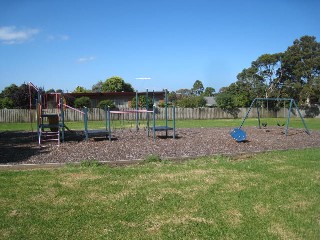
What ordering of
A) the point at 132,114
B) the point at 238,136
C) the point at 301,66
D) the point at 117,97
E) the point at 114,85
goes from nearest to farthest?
the point at 238,136
the point at 132,114
the point at 117,97
the point at 301,66
the point at 114,85

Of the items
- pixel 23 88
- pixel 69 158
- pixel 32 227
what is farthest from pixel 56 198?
pixel 23 88

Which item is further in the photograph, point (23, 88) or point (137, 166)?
point (23, 88)

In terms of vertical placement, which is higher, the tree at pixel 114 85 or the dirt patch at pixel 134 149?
the tree at pixel 114 85

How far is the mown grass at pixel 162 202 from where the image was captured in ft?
15.7

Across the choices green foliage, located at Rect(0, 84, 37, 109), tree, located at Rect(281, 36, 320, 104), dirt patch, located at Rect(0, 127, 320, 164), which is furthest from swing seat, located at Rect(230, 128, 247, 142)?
tree, located at Rect(281, 36, 320, 104)

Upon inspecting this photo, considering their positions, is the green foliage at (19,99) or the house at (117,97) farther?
the house at (117,97)

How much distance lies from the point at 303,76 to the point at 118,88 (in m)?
34.9

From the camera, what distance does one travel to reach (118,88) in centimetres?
7069

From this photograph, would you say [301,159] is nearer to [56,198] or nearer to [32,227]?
[56,198]

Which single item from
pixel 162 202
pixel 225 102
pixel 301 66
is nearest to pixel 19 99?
pixel 225 102

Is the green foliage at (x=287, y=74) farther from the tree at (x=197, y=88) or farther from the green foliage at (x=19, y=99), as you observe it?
the tree at (x=197, y=88)

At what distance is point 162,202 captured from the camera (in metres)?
5.95

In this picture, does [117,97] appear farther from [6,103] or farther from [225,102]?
[225,102]

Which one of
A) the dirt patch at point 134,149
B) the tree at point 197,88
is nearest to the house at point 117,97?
the dirt patch at point 134,149
